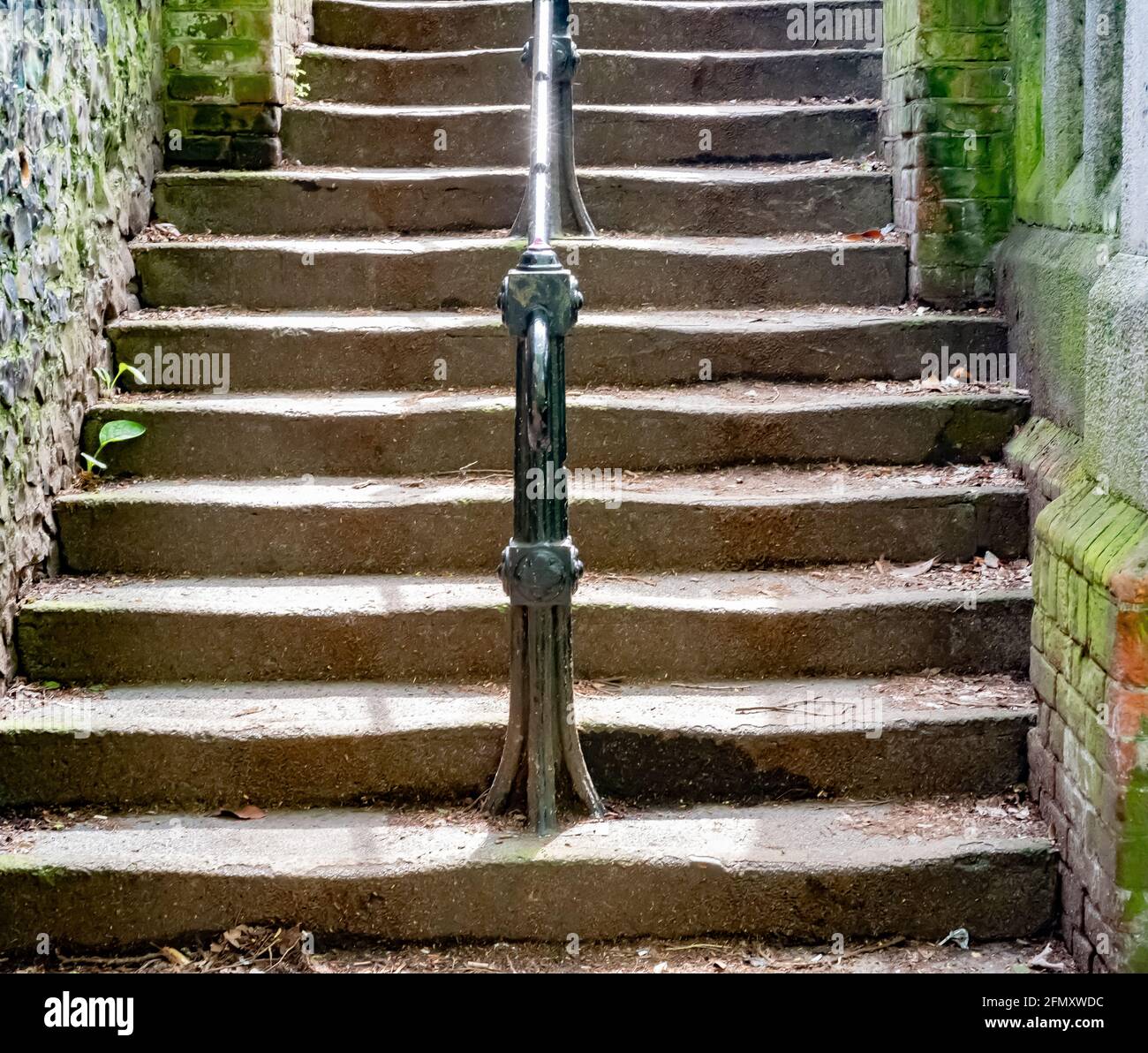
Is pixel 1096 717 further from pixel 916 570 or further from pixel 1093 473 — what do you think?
pixel 916 570

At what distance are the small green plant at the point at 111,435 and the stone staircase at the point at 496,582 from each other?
0.05 metres

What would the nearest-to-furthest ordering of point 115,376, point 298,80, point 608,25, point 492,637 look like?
1. point 492,637
2. point 115,376
3. point 298,80
4. point 608,25

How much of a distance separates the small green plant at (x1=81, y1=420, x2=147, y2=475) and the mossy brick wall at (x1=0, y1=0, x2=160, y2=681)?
0.06m

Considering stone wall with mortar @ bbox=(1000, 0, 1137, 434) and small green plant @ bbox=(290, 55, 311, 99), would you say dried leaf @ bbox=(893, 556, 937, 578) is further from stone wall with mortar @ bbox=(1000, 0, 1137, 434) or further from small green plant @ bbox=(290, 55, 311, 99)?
small green plant @ bbox=(290, 55, 311, 99)

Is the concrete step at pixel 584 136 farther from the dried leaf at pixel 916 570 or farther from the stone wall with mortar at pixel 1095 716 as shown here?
the stone wall with mortar at pixel 1095 716

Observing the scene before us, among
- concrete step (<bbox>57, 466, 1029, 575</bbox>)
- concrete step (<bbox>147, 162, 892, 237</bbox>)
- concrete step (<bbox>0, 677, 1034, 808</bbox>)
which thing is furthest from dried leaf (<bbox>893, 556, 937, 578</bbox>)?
concrete step (<bbox>147, 162, 892, 237</bbox>)

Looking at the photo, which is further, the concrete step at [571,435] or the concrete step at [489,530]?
the concrete step at [571,435]

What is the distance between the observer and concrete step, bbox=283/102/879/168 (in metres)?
4.59

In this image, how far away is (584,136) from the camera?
4.62 metres

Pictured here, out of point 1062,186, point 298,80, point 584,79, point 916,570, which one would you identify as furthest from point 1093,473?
point 298,80

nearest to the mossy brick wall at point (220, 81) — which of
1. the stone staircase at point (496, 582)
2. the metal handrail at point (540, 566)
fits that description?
the stone staircase at point (496, 582)

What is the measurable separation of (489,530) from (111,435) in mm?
1067

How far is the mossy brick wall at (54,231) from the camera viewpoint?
3104 millimetres

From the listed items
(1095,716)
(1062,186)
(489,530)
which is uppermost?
(1062,186)
